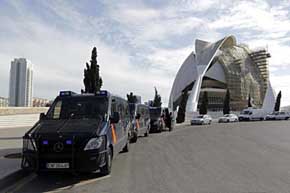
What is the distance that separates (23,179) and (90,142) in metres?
2.10

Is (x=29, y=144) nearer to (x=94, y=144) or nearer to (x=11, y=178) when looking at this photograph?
(x=11, y=178)

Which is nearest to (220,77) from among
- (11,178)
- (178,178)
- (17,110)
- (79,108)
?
(17,110)

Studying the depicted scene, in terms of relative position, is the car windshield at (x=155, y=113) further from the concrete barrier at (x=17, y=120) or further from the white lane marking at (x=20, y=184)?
the white lane marking at (x=20, y=184)

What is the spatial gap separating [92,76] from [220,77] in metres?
67.9

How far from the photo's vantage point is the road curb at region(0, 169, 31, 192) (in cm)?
678

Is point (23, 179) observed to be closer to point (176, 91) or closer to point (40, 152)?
point (40, 152)

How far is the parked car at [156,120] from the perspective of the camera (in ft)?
86.3

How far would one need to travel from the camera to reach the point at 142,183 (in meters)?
6.94

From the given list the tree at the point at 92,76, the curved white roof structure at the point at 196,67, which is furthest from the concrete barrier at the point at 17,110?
the curved white roof structure at the point at 196,67

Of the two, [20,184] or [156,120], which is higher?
[156,120]

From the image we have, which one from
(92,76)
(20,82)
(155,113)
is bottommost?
(155,113)

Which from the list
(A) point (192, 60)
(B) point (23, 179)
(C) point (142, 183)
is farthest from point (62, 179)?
(A) point (192, 60)

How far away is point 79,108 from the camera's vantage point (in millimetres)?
8586

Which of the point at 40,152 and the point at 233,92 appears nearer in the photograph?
→ the point at 40,152
